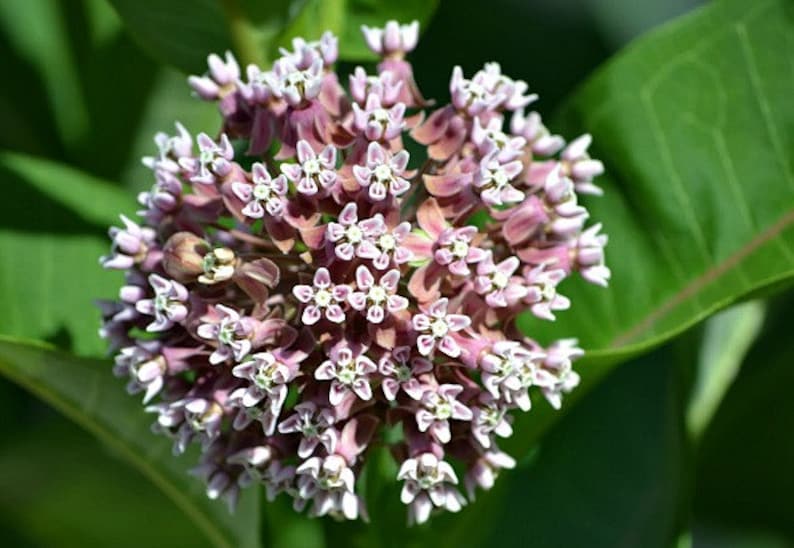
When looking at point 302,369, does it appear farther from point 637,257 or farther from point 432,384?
point 637,257

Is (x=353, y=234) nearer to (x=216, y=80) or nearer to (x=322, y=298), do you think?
(x=322, y=298)

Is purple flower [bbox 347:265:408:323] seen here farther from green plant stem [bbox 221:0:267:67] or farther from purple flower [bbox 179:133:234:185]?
green plant stem [bbox 221:0:267:67]

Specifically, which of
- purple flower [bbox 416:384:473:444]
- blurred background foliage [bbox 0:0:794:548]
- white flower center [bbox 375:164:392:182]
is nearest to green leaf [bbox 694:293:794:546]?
blurred background foliage [bbox 0:0:794:548]

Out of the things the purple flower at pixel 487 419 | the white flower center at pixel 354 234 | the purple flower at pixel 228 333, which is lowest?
the purple flower at pixel 487 419

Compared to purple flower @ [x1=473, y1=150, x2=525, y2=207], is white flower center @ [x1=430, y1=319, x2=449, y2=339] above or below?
below

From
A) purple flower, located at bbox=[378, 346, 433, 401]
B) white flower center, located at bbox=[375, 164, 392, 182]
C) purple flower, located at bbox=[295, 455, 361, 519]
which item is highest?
white flower center, located at bbox=[375, 164, 392, 182]

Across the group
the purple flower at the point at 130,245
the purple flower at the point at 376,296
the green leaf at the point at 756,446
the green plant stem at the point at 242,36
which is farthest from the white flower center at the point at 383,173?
Result: the green leaf at the point at 756,446

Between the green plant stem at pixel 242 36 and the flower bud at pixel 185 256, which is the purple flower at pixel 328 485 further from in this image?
the green plant stem at pixel 242 36
